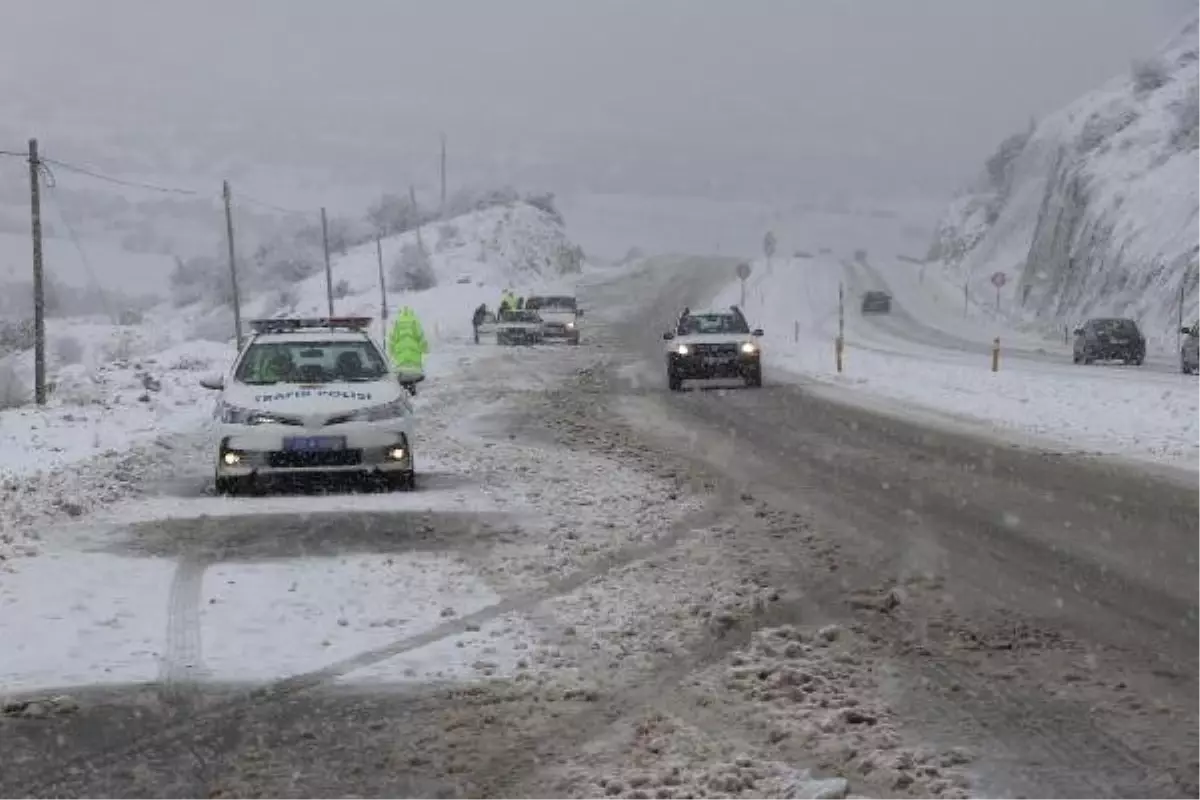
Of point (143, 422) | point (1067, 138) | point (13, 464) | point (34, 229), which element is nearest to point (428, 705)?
point (13, 464)

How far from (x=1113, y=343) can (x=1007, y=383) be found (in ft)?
57.1

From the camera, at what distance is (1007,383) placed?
2623 centimetres

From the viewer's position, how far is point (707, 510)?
11.5 m

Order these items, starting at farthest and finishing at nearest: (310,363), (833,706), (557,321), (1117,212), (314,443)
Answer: (1117,212) < (557,321) < (310,363) < (314,443) < (833,706)

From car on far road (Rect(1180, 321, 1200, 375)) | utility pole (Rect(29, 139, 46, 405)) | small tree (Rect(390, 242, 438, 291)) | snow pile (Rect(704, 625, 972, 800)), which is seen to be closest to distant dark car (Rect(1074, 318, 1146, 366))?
car on far road (Rect(1180, 321, 1200, 375))

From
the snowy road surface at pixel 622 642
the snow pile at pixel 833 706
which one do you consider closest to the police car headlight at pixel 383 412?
the snowy road surface at pixel 622 642

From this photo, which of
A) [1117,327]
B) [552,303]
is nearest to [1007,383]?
[1117,327]

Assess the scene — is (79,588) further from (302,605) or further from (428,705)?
(428,705)

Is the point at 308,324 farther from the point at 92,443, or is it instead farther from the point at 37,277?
the point at 37,277

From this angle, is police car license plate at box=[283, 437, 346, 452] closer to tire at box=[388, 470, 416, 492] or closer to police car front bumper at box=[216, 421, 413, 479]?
police car front bumper at box=[216, 421, 413, 479]

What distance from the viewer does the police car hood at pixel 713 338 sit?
27422 mm

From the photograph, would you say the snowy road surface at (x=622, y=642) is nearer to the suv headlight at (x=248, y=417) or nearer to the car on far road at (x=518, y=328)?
the suv headlight at (x=248, y=417)

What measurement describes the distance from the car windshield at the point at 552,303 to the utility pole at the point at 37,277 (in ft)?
82.0

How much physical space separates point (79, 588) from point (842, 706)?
4903 millimetres
